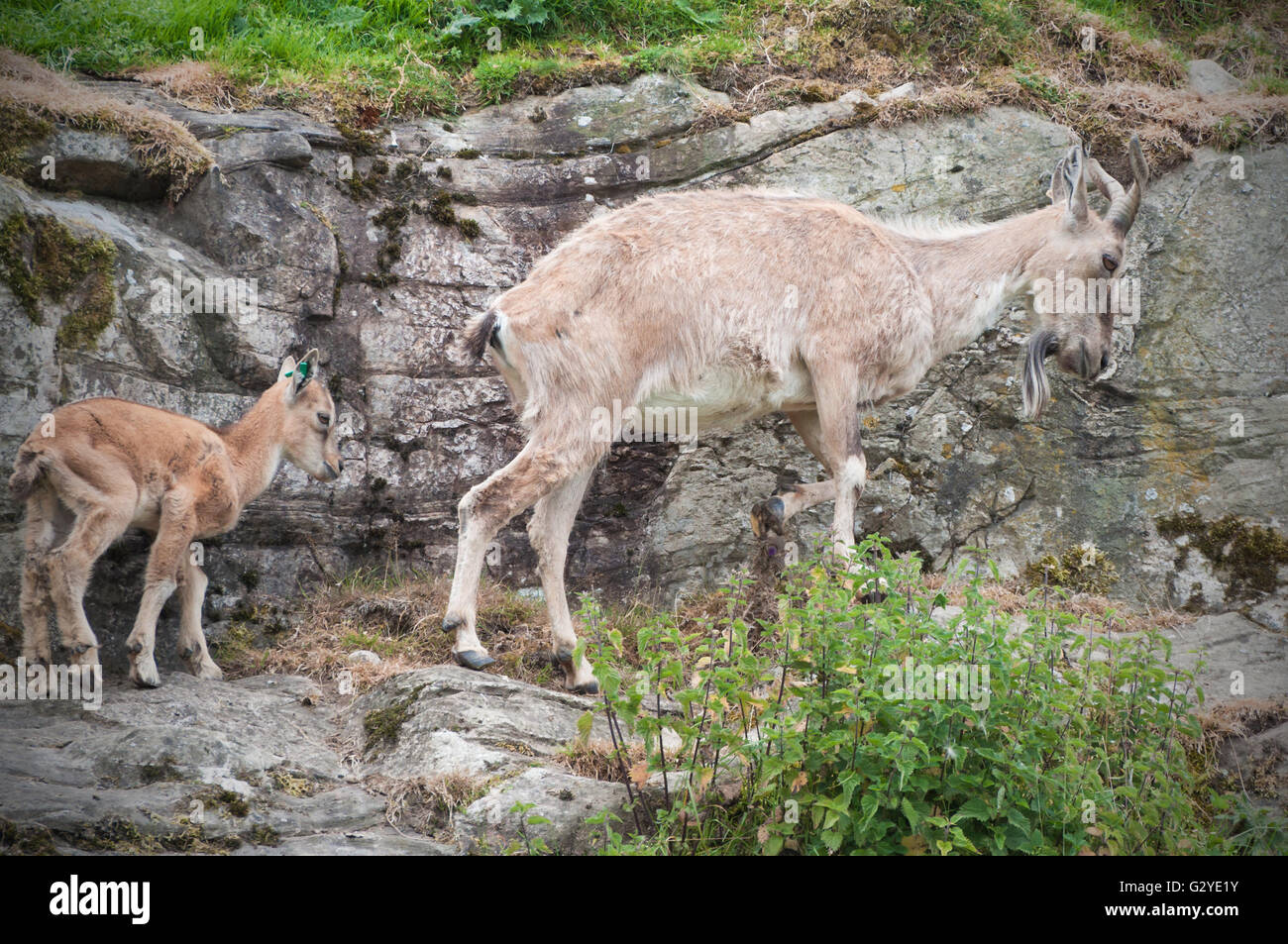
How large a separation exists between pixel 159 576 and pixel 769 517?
3514 mm

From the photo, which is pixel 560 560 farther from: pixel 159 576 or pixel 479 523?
pixel 159 576

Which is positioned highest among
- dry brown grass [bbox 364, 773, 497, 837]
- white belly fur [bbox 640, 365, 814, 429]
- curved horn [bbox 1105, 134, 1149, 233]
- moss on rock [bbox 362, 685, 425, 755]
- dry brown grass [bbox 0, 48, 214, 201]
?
dry brown grass [bbox 0, 48, 214, 201]

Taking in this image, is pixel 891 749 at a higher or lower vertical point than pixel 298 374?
lower

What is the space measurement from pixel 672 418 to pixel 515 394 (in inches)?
38.8

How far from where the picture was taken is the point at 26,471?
581 centimetres

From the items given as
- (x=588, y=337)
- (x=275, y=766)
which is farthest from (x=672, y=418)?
(x=275, y=766)

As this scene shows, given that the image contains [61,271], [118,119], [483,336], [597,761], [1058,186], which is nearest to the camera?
[597,761]

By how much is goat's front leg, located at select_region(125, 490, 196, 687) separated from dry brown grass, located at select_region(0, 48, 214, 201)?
2551 mm

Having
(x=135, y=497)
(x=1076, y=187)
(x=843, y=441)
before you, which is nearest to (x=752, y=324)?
(x=843, y=441)

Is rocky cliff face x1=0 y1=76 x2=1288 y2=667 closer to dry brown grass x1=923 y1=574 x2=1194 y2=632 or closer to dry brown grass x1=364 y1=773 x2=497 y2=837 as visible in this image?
dry brown grass x1=923 y1=574 x2=1194 y2=632

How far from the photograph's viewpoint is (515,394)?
6.91 metres

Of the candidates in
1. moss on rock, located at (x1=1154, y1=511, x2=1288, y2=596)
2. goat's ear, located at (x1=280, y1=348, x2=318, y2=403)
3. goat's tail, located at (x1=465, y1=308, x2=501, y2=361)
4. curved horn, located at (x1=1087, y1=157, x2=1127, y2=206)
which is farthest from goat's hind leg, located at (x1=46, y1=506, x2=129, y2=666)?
moss on rock, located at (x1=1154, y1=511, x2=1288, y2=596)

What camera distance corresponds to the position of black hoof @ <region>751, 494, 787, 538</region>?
281 inches
